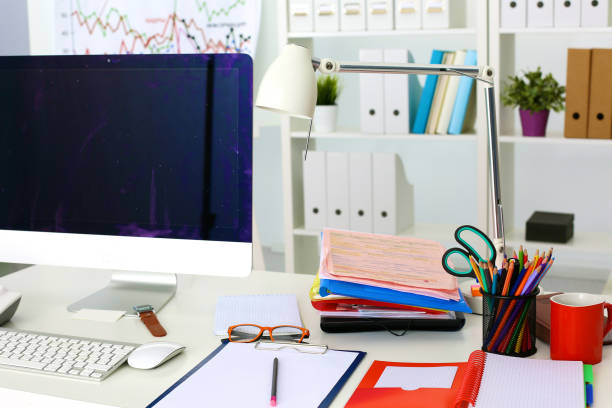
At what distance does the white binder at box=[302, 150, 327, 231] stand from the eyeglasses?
1.72 metres

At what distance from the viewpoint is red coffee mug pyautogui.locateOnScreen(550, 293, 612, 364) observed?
3.51 ft

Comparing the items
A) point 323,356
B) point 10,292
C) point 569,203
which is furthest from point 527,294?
point 569,203

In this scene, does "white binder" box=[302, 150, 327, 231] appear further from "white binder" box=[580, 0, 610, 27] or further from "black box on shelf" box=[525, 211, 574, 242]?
"white binder" box=[580, 0, 610, 27]

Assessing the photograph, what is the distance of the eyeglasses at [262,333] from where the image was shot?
120 centimetres

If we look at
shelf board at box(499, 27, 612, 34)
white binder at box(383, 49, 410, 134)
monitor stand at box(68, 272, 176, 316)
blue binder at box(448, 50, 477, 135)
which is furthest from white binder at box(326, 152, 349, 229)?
monitor stand at box(68, 272, 176, 316)

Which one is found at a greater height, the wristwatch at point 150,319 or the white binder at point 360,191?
the white binder at point 360,191

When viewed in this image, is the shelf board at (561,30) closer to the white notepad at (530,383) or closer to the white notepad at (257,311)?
the white notepad at (257,311)

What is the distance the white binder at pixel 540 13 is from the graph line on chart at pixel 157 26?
113cm

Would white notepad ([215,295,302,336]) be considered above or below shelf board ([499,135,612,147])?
below

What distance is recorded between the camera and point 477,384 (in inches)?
38.4

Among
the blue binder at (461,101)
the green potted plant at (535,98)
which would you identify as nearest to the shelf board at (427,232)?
the blue binder at (461,101)

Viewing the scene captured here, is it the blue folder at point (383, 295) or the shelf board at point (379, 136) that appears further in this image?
the shelf board at point (379, 136)

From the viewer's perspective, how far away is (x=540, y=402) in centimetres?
93

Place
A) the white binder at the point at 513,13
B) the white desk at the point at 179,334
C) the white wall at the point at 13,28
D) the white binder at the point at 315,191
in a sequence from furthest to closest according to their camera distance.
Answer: the white wall at the point at 13,28 → the white binder at the point at 315,191 → the white binder at the point at 513,13 → the white desk at the point at 179,334
